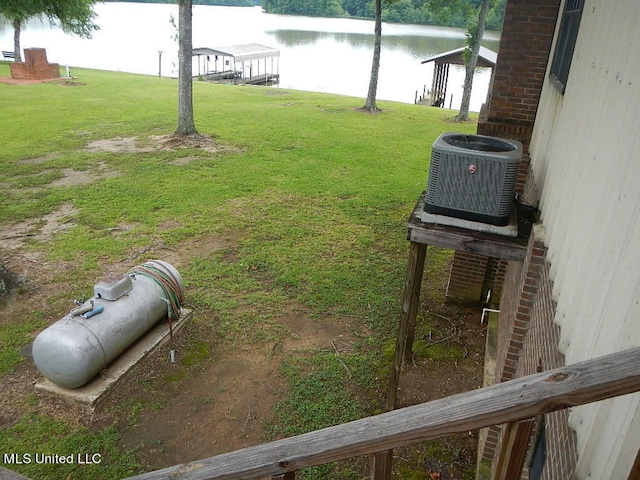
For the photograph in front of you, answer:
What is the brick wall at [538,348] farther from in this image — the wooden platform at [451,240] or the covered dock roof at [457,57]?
the covered dock roof at [457,57]

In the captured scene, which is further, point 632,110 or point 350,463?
point 350,463

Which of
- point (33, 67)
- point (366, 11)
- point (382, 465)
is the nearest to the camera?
point (382, 465)

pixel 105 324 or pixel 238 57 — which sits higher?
pixel 238 57

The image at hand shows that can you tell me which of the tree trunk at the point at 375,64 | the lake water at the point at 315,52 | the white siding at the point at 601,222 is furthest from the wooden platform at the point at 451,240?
the lake water at the point at 315,52

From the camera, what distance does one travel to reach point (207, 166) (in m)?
13.0

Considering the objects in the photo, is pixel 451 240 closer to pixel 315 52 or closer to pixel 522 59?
pixel 522 59

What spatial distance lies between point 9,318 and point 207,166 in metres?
7.27

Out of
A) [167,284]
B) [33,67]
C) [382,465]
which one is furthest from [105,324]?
[33,67]

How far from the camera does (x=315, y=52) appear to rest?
54.9 metres

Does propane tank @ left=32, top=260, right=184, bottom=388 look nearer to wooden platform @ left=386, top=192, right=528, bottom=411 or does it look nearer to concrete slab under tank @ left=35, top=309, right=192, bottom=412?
concrete slab under tank @ left=35, top=309, right=192, bottom=412

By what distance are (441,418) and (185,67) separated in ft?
47.2

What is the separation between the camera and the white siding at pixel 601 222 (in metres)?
1.57

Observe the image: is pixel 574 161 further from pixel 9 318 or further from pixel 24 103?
pixel 24 103

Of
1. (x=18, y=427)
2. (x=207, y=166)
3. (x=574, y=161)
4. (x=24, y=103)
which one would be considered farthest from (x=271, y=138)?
(x=574, y=161)
